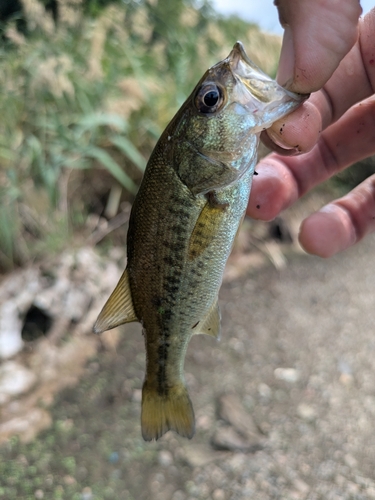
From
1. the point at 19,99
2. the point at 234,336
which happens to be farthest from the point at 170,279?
the point at 19,99

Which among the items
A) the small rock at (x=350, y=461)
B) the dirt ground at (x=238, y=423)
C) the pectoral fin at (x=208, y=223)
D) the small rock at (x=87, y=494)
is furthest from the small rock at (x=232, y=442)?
the pectoral fin at (x=208, y=223)

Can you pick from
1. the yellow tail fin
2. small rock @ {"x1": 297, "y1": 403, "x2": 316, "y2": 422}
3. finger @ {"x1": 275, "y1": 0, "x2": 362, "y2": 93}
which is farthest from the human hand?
small rock @ {"x1": 297, "y1": 403, "x2": 316, "y2": 422}

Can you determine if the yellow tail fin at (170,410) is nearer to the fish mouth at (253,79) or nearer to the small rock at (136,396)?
the fish mouth at (253,79)

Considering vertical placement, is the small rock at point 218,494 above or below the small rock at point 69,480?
above

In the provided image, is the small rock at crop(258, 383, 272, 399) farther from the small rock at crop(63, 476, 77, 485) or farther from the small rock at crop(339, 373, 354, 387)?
the small rock at crop(63, 476, 77, 485)

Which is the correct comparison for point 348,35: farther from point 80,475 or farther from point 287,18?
point 80,475

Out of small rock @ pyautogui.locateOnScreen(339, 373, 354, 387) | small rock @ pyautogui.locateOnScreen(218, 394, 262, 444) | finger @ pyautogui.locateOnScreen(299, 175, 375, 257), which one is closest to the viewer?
finger @ pyautogui.locateOnScreen(299, 175, 375, 257)
